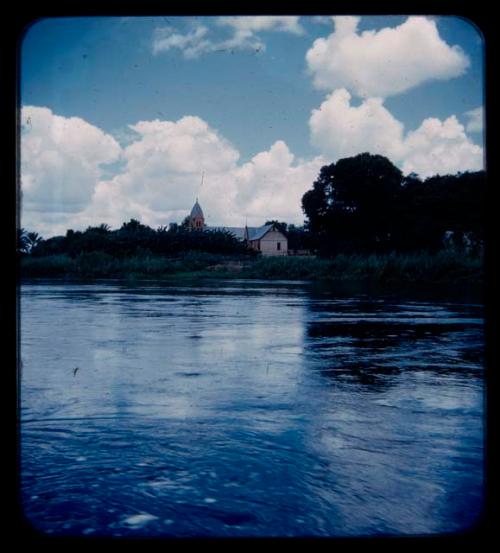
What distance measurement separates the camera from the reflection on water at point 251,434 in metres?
2.75

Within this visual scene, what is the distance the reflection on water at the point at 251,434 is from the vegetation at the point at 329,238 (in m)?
22.6

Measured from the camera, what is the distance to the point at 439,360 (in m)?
6.99

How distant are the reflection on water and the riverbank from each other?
18.0 meters

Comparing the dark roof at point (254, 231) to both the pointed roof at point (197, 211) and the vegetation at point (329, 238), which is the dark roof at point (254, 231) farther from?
the vegetation at point (329, 238)

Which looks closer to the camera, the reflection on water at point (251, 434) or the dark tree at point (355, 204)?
the reflection on water at point (251, 434)

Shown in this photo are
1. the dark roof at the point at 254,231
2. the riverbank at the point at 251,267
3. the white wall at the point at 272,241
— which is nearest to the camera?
the riverbank at the point at 251,267

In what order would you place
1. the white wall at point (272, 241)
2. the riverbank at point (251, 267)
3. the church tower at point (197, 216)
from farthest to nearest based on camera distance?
the church tower at point (197, 216) < the white wall at point (272, 241) < the riverbank at point (251, 267)

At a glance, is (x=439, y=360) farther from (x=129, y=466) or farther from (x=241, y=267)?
(x=241, y=267)

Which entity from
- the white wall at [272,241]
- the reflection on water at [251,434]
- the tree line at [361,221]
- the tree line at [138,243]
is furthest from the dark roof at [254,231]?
the reflection on water at [251,434]

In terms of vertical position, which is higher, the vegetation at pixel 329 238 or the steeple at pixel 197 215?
the steeple at pixel 197 215

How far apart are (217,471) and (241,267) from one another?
109ft

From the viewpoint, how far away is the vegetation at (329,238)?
110 ft

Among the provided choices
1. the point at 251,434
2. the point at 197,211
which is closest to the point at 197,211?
the point at 197,211

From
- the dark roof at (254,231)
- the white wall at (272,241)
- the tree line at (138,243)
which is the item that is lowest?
the tree line at (138,243)
